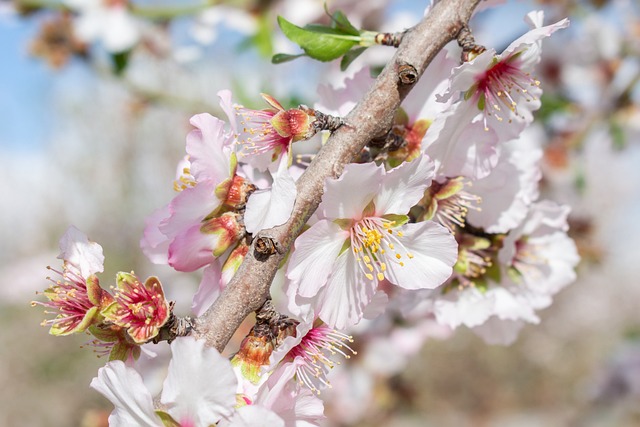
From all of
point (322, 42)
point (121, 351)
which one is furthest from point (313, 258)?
point (322, 42)

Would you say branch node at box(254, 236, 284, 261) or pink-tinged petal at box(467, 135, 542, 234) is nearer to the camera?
branch node at box(254, 236, 284, 261)

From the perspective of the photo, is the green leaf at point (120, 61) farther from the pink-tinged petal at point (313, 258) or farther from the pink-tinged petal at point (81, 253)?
the pink-tinged petal at point (313, 258)

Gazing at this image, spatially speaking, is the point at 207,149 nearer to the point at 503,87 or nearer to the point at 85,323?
the point at 85,323

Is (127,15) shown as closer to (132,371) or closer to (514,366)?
(132,371)

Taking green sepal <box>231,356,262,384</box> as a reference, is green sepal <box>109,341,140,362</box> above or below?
below

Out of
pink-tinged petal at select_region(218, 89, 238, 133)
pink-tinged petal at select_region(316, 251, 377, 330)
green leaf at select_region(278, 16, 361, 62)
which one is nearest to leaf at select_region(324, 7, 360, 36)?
green leaf at select_region(278, 16, 361, 62)

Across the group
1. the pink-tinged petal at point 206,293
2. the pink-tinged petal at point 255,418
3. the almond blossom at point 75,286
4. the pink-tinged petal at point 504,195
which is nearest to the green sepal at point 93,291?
the almond blossom at point 75,286

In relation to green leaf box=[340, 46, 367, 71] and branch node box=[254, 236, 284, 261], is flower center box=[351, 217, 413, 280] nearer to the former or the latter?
branch node box=[254, 236, 284, 261]
